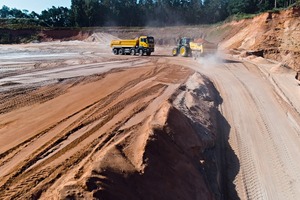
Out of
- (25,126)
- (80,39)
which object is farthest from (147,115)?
(80,39)

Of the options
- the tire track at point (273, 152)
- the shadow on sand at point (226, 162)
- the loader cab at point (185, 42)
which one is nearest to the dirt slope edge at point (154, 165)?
the shadow on sand at point (226, 162)

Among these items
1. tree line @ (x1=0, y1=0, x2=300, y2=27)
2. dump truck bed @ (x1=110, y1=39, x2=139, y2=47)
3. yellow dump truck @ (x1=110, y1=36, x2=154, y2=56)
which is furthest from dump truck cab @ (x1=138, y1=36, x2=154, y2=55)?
tree line @ (x1=0, y1=0, x2=300, y2=27)

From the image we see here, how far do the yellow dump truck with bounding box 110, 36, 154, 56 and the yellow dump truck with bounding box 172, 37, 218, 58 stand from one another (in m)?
2.88

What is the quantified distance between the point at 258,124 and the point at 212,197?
7.36 metres

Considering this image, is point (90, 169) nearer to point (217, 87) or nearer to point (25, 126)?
point (25, 126)

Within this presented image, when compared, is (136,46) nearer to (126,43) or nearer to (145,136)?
(126,43)

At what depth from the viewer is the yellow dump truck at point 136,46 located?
110 feet

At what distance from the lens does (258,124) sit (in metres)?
15.4

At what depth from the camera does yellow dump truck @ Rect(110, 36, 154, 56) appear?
33562 millimetres

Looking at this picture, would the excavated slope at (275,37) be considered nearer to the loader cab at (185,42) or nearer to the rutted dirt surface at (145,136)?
the loader cab at (185,42)

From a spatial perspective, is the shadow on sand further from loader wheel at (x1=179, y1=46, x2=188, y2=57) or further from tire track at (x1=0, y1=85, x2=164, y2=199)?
loader wheel at (x1=179, y1=46, x2=188, y2=57)

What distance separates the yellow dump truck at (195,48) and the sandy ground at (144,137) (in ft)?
29.3

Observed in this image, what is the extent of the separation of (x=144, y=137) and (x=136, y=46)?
26379mm

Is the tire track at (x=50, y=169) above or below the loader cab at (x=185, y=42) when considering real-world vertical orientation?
below
